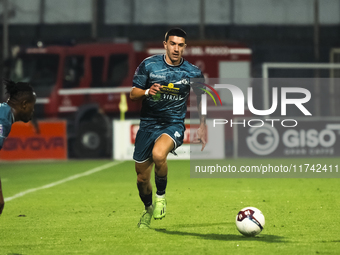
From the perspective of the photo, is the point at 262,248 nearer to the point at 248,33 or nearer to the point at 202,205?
the point at 202,205

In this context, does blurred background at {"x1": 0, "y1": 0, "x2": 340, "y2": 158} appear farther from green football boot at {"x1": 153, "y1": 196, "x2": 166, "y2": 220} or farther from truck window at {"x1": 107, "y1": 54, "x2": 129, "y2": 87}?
green football boot at {"x1": 153, "y1": 196, "x2": 166, "y2": 220}

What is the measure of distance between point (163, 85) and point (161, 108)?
0.83ft

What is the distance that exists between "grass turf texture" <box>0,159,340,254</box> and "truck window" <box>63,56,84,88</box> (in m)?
7.65

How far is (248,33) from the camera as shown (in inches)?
1233

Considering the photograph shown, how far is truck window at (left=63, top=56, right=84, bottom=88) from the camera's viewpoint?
20.0 m

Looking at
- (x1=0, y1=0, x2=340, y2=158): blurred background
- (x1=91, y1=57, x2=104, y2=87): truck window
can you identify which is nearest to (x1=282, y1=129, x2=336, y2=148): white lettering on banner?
(x1=0, y1=0, x2=340, y2=158): blurred background

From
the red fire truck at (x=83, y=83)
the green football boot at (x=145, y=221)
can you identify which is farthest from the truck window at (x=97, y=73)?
the green football boot at (x=145, y=221)

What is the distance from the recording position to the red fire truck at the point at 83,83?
20.0m

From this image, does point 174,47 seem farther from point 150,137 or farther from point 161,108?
point 150,137

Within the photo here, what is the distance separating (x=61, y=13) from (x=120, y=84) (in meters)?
12.4

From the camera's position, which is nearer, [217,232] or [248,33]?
[217,232]

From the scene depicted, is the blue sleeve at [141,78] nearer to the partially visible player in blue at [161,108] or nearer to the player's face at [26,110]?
the partially visible player in blue at [161,108]

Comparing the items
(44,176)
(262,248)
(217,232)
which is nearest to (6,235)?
(217,232)

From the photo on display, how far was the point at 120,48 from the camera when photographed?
66.1ft
